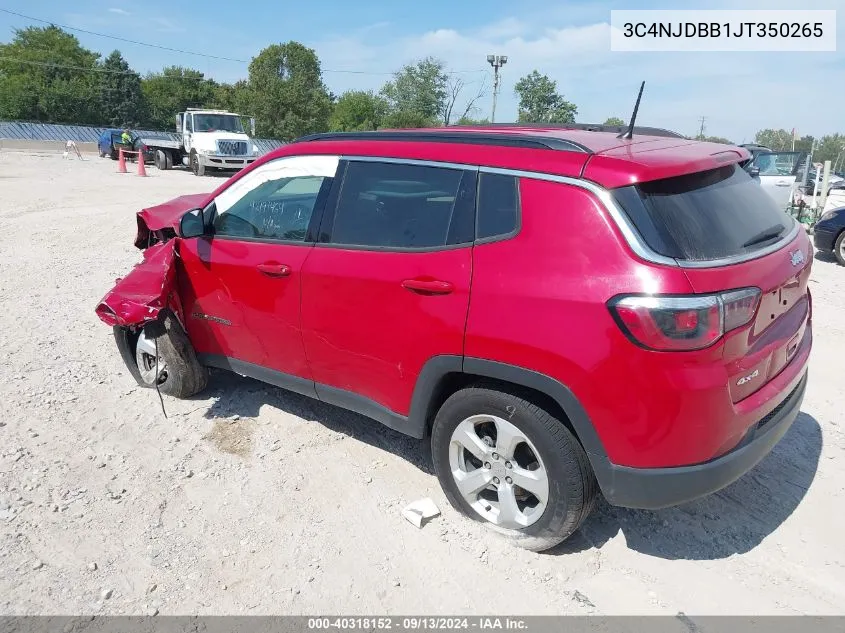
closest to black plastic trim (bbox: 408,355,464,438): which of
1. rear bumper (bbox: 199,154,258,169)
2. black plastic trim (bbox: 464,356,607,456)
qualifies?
black plastic trim (bbox: 464,356,607,456)

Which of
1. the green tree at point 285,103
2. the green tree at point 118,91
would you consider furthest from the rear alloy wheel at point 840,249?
the green tree at point 118,91

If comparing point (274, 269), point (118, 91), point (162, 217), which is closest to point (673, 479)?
point (274, 269)

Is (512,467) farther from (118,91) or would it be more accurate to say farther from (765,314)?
(118,91)

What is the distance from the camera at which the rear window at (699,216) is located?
2.31 metres

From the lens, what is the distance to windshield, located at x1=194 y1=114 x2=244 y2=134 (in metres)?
24.3

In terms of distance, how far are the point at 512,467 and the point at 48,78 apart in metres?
81.2

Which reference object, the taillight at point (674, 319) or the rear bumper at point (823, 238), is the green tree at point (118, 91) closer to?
the rear bumper at point (823, 238)

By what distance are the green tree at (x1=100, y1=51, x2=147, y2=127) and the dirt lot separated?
227 ft

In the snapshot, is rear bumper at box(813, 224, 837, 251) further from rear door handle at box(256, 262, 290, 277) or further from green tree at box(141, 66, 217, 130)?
green tree at box(141, 66, 217, 130)

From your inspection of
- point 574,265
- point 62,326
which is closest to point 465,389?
point 574,265

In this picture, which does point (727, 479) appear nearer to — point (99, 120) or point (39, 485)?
point (39, 485)

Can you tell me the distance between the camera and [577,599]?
2.56m

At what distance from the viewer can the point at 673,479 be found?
234cm

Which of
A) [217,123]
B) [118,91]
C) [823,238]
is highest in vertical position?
[118,91]
